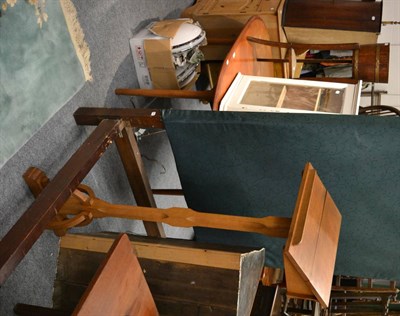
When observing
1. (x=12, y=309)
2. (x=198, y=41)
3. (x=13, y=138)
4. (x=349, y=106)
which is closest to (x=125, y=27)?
(x=198, y=41)

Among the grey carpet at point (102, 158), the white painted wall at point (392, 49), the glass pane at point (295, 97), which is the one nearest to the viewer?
the grey carpet at point (102, 158)

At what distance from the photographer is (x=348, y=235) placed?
1.69 metres

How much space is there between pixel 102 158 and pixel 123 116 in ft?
1.41

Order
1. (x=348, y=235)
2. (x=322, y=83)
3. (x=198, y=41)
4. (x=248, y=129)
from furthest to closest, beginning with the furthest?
1. (x=198, y=41)
2. (x=322, y=83)
3. (x=348, y=235)
4. (x=248, y=129)

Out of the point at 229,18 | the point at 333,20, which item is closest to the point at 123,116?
the point at 229,18

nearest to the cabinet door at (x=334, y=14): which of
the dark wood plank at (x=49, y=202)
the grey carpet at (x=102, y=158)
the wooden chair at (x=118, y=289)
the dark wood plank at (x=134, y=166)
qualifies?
the grey carpet at (x=102, y=158)

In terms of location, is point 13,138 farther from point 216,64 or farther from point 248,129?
point 216,64

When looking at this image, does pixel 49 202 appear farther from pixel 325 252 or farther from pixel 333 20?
pixel 333 20

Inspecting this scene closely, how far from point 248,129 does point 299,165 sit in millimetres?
211

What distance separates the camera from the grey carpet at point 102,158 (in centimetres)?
144

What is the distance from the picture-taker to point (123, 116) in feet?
4.97

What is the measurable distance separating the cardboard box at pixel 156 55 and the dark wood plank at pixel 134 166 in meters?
0.52

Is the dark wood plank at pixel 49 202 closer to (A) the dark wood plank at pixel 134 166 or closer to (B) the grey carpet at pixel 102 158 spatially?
(A) the dark wood plank at pixel 134 166

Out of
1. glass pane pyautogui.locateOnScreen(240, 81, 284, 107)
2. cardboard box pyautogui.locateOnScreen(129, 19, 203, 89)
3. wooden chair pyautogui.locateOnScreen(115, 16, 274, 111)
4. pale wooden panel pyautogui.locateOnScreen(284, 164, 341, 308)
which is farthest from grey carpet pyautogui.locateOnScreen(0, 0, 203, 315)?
pale wooden panel pyautogui.locateOnScreen(284, 164, 341, 308)
